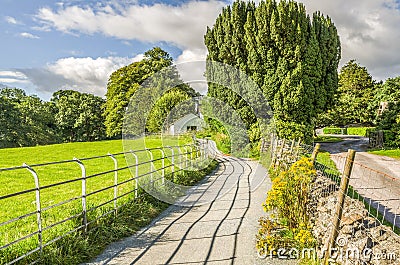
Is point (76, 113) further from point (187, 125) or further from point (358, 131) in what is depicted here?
point (358, 131)

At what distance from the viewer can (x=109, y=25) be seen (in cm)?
1159

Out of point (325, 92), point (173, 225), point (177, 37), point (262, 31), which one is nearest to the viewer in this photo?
point (173, 225)

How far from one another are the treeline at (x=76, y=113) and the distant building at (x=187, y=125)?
9.96m

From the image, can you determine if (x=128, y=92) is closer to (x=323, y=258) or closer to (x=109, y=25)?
(x=109, y=25)

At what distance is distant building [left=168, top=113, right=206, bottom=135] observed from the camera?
19.0m

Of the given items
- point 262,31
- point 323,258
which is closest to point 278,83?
point 262,31

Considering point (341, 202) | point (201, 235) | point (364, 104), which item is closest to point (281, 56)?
point (201, 235)

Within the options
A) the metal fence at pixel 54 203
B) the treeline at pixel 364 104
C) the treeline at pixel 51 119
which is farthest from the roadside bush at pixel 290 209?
the treeline at pixel 51 119

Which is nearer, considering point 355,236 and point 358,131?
point 355,236

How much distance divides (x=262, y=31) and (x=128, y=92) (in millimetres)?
18705

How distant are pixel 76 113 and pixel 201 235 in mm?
41297

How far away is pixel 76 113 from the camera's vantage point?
43531 millimetres

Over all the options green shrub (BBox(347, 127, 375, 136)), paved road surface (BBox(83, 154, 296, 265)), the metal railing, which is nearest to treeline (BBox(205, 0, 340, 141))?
paved road surface (BBox(83, 154, 296, 265))

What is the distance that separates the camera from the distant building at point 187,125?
1902cm
